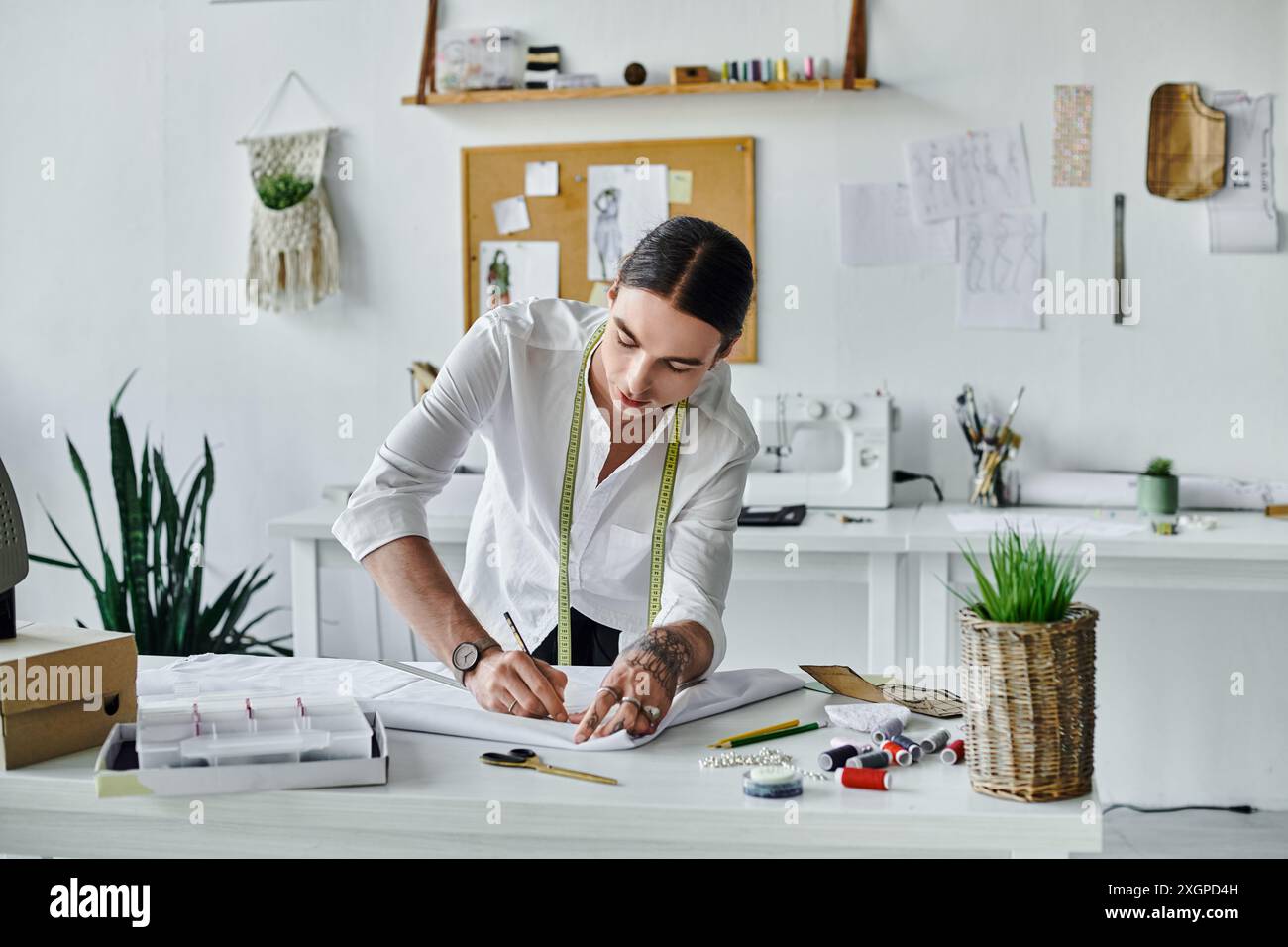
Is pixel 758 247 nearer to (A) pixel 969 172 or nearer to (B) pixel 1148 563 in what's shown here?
(A) pixel 969 172

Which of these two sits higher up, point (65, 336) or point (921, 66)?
point (921, 66)

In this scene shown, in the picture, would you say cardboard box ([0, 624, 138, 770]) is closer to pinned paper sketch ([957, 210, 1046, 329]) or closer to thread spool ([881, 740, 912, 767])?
thread spool ([881, 740, 912, 767])

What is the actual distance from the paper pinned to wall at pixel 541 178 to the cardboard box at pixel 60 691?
2.49 meters

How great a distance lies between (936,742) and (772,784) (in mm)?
257

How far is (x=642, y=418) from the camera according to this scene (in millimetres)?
1982

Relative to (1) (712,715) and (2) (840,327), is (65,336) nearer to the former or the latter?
(2) (840,327)

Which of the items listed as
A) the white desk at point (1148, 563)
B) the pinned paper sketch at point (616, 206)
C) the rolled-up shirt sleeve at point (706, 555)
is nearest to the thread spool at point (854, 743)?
the rolled-up shirt sleeve at point (706, 555)

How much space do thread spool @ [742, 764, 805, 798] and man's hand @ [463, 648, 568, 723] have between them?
1.04 feet

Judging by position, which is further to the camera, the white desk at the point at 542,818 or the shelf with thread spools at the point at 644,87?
the shelf with thread spools at the point at 644,87

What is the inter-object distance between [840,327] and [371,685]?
2.30m

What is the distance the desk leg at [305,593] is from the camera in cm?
333

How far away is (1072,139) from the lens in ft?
11.5

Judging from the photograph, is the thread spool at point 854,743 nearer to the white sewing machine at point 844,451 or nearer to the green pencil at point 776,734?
the green pencil at point 776,734
